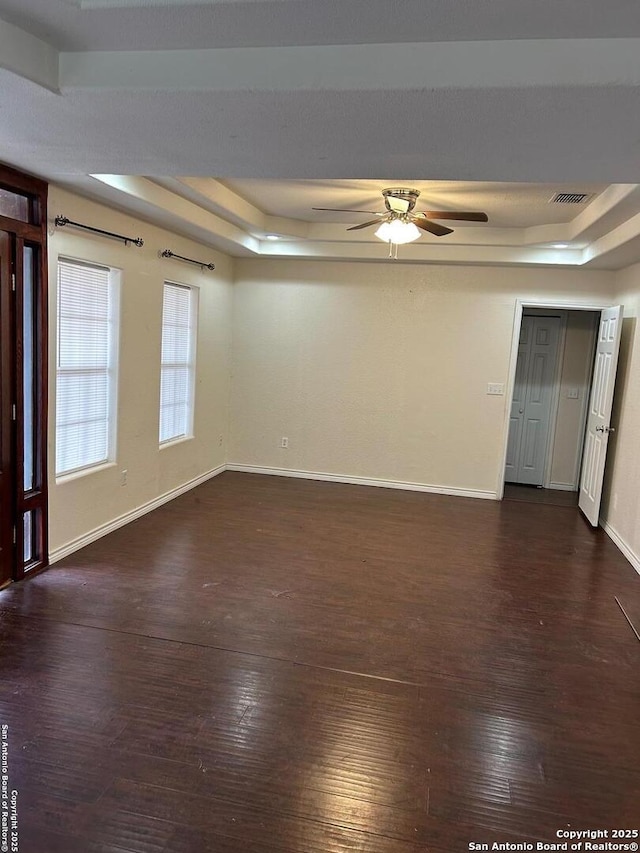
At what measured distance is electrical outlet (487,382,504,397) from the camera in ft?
19.6

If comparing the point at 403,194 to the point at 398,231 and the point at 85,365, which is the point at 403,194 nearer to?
the point at 398,231

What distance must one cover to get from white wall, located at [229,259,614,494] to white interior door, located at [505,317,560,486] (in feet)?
2.77

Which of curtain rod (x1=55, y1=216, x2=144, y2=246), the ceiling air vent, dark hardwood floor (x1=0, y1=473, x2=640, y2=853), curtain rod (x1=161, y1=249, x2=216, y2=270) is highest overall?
the ceiling air vent

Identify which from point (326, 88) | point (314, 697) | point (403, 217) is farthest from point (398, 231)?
point (314, 697)

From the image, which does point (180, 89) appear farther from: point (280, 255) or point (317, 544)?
point (280, 255)

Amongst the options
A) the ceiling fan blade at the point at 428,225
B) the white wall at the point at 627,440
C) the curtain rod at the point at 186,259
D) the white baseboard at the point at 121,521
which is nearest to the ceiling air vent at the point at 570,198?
the ceiling fan blade at the point at 428,225

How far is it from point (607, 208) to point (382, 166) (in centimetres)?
198

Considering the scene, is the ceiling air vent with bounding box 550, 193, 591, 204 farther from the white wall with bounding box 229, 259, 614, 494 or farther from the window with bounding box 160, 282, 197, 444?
the window with bounding box 160, 282, 197, 444

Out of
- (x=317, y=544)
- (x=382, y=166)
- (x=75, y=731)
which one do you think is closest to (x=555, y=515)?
(x=317, y=544)

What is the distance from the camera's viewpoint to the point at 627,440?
4.86m

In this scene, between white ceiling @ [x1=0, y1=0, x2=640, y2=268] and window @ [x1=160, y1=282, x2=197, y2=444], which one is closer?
white ceiling @ [x1=0, y1=0, x2=640, y2=268]

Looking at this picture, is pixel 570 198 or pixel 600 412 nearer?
pixel 570 198

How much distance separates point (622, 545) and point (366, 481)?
2.66m

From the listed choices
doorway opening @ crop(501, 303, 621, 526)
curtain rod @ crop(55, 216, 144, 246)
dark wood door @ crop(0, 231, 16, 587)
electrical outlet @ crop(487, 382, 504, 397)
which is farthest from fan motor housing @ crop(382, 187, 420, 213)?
doorway opening @ crop(501, 303, 621, 526)
